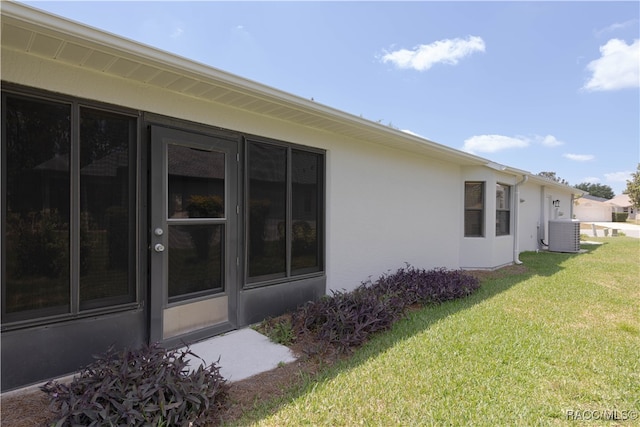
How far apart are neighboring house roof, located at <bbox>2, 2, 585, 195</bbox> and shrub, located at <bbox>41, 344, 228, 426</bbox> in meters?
2.33

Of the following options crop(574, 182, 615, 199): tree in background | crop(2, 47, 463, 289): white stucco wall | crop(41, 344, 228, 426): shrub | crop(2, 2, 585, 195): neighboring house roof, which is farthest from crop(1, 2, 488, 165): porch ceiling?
crop(574, 182, 615, 199): tree in background

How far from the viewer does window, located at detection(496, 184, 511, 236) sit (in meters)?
8.76

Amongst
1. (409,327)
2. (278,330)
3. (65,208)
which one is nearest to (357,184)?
(409,327)

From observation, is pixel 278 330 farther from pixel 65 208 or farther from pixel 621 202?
pixel 621 202

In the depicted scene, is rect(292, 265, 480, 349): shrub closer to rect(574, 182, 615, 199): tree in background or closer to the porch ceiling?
the porch ceiling

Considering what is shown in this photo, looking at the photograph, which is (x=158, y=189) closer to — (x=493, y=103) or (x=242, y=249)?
(x=242, y=249)

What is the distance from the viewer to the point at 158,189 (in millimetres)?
3256

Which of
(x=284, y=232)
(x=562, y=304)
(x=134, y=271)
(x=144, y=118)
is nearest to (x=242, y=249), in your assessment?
(x=284, y=232)

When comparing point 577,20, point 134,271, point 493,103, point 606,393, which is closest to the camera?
point 606,393

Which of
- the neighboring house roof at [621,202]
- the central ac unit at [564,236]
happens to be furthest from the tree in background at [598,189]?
the central ac unit at [564,236]

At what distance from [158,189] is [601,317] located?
5.70 meters

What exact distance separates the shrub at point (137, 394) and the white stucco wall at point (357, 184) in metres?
2.25

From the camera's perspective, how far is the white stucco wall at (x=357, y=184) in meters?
2.89

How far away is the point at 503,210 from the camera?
9008mm
